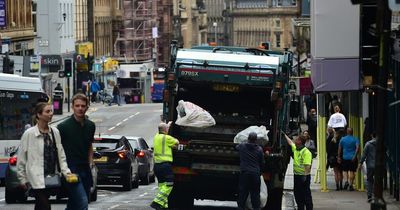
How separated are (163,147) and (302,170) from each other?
9.27ft

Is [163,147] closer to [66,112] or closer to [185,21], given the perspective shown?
[66,112]

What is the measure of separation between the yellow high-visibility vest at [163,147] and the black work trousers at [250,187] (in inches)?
52.4

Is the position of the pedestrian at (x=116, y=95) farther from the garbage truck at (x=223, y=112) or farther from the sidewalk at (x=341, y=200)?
the garbage truck at (x=223, y=112)

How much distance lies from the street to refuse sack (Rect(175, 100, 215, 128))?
206cm

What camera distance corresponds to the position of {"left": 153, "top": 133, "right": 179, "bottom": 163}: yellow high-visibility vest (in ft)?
79.2

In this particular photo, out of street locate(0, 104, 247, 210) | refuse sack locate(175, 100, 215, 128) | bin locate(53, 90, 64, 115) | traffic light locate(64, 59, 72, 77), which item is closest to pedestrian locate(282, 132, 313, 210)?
Answer: refuse sack locate(175, 100, 215, 128)

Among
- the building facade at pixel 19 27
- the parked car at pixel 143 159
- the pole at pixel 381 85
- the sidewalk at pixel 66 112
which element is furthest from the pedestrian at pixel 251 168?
the building facade at pixel 19 27

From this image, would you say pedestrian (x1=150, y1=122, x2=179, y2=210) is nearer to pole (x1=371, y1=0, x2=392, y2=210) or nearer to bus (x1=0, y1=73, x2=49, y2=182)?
bus (x1=0, y1=73, x2=49, y2=182)

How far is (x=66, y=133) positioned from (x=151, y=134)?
165 feet

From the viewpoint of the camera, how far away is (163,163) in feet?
79.3

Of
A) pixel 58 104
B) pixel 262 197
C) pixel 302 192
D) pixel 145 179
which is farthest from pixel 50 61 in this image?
pixel 262 197

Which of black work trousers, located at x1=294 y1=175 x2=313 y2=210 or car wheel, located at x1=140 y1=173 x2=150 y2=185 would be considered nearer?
black work trousers, located at x1=294 y1=175 x2=313 y2=210

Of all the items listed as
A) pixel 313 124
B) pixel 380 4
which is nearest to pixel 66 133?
pixel 380 4

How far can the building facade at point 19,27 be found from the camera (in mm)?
79356
